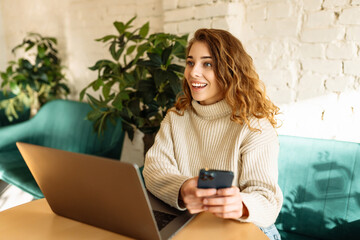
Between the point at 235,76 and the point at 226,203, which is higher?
the point at 235,76

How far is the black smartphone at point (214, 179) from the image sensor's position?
27.1 inches

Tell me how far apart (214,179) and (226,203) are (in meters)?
0.10

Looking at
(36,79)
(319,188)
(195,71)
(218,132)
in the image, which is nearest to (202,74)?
(195,71)

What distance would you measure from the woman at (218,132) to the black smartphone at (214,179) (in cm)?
24

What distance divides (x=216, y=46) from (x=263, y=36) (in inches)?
24.9

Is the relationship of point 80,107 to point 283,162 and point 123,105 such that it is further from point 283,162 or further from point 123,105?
point 283,162

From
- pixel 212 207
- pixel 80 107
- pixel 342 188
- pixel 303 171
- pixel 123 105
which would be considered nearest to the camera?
pixel 212 207

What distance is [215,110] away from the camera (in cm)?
121

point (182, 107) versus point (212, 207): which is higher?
point (182, 107)

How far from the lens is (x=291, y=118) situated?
1.63 metres

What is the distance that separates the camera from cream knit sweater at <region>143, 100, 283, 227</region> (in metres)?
0.96

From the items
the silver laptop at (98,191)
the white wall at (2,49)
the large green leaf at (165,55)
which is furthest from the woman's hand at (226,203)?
the white wall at (2,49)

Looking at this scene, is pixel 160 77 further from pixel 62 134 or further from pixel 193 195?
pixel 62 134

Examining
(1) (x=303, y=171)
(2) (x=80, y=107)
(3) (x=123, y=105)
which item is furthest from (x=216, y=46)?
(2) (x=80, y=107)
